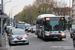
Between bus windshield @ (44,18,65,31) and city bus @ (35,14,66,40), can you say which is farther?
bus windshield @ (44,18,65,31)

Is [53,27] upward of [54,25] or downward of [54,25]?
downward

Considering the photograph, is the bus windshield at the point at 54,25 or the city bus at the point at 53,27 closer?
the city bus at the point at 53,27

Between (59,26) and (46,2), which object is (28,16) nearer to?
(46,2)

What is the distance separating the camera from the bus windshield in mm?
20859

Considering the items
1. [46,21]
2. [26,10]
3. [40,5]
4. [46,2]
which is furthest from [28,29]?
[26,10]

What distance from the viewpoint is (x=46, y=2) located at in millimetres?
69750

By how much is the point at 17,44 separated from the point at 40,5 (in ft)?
157

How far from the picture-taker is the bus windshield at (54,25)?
2086cm

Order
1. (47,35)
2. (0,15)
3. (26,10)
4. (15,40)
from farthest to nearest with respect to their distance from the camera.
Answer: (26,10), (47,35), (15,40), (0,15)

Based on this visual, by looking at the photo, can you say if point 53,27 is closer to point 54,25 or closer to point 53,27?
point 53,27

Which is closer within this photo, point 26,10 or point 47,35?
point 47,35

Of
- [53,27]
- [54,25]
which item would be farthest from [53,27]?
[54,25]

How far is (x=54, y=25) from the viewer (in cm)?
2088

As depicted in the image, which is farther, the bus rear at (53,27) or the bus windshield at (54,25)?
the bus windshield at (54,25)
